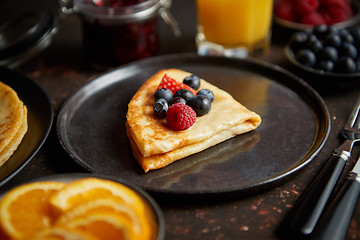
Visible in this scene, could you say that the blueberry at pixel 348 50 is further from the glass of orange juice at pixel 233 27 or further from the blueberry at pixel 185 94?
the blueberry at pixel 185 94

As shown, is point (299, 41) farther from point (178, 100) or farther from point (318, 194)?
point (318, 194)

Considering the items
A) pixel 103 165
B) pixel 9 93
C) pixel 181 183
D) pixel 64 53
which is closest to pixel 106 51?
pixel 64 53

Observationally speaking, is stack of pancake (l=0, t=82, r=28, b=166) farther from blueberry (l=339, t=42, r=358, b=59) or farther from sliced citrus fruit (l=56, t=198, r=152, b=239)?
blueberry (l=339, t=42, r=358, b=59)

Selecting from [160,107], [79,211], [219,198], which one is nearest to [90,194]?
[79,211]

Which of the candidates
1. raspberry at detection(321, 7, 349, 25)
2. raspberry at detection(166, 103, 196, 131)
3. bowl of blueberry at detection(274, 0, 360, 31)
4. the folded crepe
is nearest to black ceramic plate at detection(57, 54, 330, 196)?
the folded crepe

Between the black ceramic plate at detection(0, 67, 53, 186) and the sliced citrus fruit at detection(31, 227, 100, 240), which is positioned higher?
the sliced citrus fruit at detection(31, 227, 100, 240)

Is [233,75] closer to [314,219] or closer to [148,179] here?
[148,179]
